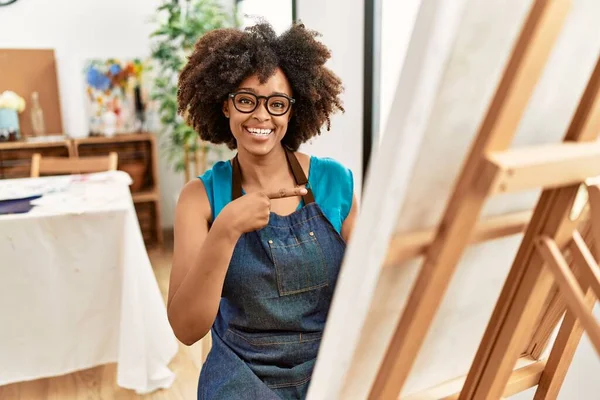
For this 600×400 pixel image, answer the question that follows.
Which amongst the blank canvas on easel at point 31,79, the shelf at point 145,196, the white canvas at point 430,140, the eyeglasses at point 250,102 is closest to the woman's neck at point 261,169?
the eyeglasses at point 250,102

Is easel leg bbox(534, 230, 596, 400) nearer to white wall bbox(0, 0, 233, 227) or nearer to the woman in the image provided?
the woman

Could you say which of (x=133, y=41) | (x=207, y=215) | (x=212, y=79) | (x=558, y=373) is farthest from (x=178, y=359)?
(x=133, y=41)

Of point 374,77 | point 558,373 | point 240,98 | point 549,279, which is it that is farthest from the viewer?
point 374,77

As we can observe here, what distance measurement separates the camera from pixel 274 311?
102 centimetres

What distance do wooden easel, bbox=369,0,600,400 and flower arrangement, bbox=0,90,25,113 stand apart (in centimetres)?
333

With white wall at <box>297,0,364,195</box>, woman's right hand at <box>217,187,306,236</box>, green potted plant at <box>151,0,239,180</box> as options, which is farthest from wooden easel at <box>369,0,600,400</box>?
green potted plant at <box>151,0,239,180</box>

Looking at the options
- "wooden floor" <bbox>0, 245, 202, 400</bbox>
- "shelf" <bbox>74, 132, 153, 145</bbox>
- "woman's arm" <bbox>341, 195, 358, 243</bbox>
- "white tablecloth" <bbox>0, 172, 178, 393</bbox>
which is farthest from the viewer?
"shelf" <bbox>74, 132, 153, 145</bbox>

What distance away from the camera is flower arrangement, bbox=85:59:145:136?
3.37m

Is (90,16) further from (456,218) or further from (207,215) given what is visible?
(456,218)

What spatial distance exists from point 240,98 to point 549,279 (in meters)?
0.65

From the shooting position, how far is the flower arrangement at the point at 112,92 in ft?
11.1

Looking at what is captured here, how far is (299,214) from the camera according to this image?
1080mm

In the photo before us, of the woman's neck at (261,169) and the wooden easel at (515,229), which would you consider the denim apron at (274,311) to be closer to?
the woman's neck at (261,169)

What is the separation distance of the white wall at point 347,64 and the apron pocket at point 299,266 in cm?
119
